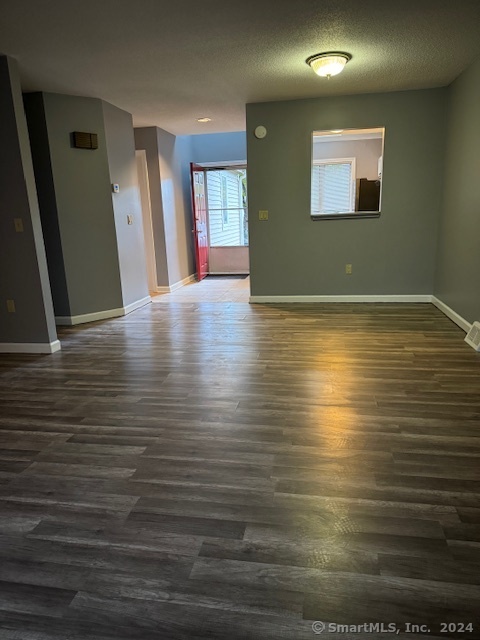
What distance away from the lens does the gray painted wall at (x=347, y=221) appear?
483cm

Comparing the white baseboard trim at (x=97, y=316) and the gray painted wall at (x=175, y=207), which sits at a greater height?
→ the gray painted wall at (x=175, y=207)

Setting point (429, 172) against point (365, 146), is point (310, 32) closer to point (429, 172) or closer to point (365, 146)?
point (429, 172)

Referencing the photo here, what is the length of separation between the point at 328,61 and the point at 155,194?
357 centimetres

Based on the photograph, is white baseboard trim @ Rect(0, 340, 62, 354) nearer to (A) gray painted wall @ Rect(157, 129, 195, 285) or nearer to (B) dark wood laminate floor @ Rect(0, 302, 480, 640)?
(B) dark wood laminate floor @ Rect(0, 302, 480, 640)

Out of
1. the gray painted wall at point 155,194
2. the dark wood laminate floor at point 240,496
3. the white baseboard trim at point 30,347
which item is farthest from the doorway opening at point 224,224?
the dark wood laminate floor at point 240,496

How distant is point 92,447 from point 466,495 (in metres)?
1.81

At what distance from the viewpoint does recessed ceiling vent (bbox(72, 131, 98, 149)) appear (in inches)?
179

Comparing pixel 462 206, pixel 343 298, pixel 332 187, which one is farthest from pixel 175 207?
pixel 462 206

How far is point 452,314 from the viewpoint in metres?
4.38

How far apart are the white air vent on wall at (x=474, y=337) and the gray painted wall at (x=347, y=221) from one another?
1652 millimetres

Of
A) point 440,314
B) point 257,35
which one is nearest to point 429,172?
point 440,314

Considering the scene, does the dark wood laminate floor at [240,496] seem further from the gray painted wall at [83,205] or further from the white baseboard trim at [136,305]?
the white baseboard trim at [136,305]

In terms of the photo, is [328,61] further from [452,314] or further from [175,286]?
[175,286]

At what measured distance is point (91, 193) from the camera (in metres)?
4.80
